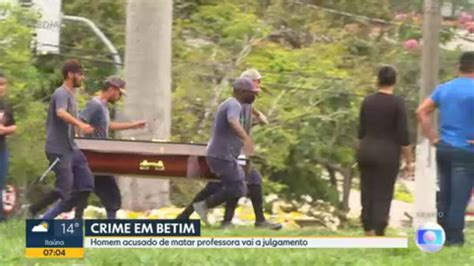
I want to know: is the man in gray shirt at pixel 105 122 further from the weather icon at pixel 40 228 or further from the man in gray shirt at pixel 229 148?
the weather icon at pixel 40 228

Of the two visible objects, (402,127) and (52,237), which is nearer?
(52,237)

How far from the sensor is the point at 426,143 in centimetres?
1692

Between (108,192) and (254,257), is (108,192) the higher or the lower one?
the lower one

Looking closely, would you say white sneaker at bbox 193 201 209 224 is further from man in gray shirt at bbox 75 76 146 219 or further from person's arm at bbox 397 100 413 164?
person's arm at bbox 397 100 413 164

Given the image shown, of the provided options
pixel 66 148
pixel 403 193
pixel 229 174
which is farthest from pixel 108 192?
pixel 403 193

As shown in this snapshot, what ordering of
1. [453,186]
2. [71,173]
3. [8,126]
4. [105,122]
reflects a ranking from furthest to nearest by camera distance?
[105,122]
[8,126]
[71,173]
[453,186]

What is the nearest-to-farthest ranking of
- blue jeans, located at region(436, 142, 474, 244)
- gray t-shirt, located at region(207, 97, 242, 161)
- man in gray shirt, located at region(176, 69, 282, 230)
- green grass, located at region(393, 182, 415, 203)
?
blue jeans, located at region(436, 142, 474, 244) < gray t-shirt, located at region(207, 97, 242, 161) < man in gray shirt, located at region(176, 69, 282, 230) < green grass, located at region(393, 182, 415, 203)

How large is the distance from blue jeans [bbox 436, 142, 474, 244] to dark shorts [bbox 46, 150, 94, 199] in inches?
144

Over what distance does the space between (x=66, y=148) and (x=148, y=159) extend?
1.77 metres

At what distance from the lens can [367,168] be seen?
10.3 m

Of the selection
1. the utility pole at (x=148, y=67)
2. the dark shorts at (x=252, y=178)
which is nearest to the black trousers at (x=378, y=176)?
the dark shorts at (x=252, y=178)

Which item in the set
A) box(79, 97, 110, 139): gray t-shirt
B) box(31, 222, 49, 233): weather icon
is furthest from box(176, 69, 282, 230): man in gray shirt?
box(31, 222, 49, 233): weather icon

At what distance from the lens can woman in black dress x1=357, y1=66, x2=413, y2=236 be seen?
10242 mm

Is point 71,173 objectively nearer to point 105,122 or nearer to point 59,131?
point 59,131
